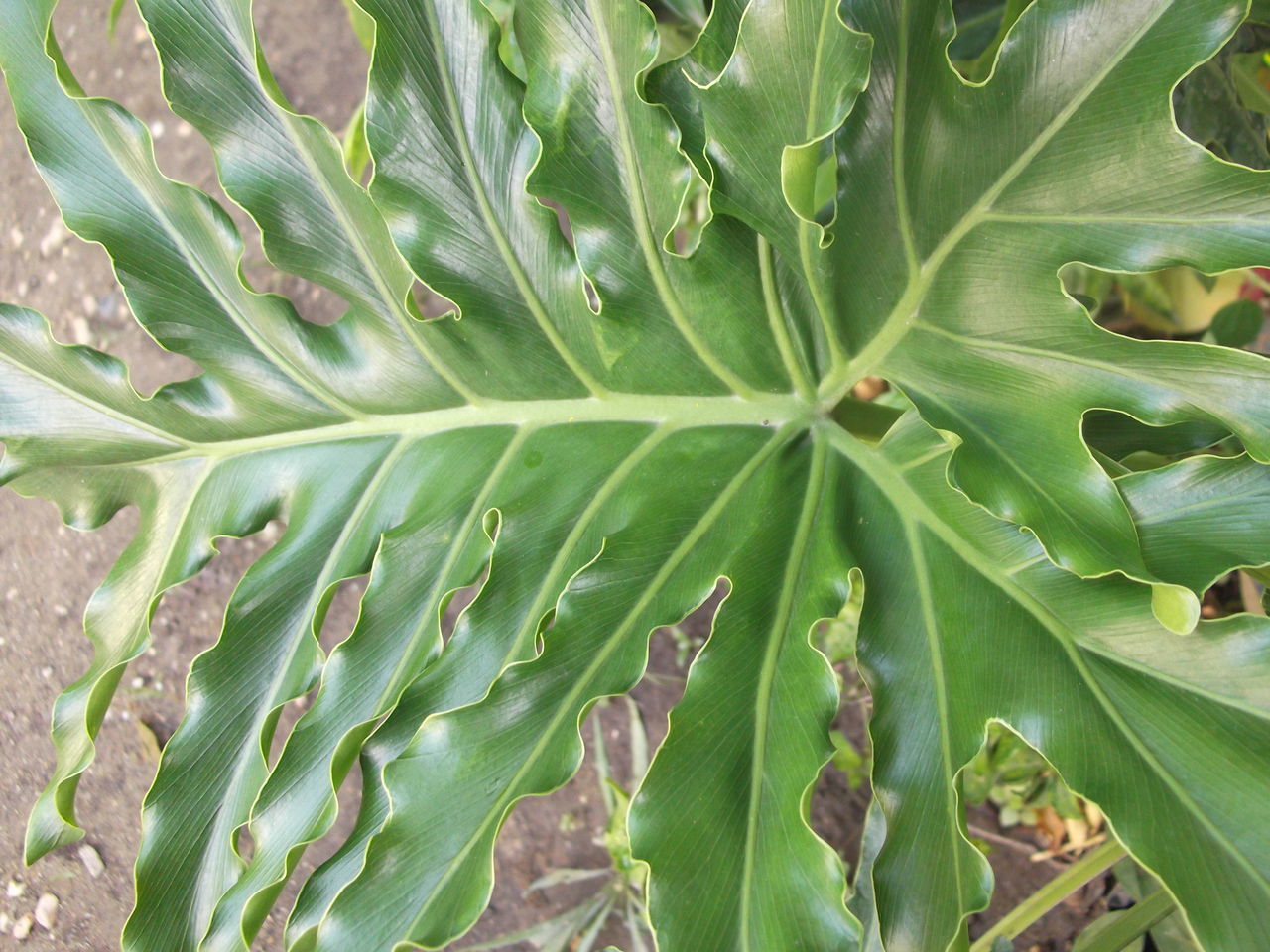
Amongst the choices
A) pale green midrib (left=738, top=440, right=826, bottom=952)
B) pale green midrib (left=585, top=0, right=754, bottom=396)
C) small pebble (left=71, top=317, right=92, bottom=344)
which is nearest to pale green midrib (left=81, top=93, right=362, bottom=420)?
pale green midrib (left=585, top=0, right=754, bottom=396)

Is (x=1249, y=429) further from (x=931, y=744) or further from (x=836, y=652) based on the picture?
(x=836, y=652)

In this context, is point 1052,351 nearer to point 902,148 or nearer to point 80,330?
point 902,148

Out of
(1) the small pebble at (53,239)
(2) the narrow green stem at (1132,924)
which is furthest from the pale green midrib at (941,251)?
(1) the small pebble at (53,239)

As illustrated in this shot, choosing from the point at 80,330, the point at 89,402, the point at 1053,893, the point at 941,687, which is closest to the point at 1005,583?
the point at 941,687

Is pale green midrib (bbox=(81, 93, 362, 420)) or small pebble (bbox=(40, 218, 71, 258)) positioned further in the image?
small pebble (bbox=(40, 218, 71, 258))

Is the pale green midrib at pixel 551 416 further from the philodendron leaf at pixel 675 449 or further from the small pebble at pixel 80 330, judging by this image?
the small pebble at pixel 80 330

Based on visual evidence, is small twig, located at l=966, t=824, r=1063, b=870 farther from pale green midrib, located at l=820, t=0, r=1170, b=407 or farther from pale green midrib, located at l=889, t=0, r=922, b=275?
pale green midrib, located at l=889, t=0, r=922, b=275
